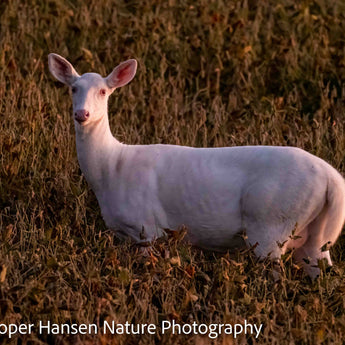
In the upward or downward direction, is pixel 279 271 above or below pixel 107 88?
below

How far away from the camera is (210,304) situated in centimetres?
476

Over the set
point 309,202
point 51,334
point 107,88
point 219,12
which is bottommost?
point 51,334

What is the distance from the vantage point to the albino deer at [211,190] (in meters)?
5.14

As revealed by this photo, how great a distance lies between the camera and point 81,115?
5.32 m

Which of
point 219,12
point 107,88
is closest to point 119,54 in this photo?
point 219,12

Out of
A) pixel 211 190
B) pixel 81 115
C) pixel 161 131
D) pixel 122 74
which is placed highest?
pixel 122 74

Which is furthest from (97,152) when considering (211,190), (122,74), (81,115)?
(211,190)

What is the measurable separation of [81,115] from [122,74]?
72cm

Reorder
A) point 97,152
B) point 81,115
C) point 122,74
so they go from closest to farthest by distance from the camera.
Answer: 1. point 81,115
2. point 97,152
3. point 122,74

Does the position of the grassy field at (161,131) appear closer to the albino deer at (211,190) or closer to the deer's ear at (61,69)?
the albino deer at (211,190)

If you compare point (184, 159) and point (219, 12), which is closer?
point (184, 159)

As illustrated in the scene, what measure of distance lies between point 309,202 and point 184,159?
0.89 meters

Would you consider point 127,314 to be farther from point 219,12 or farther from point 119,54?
point 219,12

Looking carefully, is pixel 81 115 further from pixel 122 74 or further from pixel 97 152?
pixel 122 74
